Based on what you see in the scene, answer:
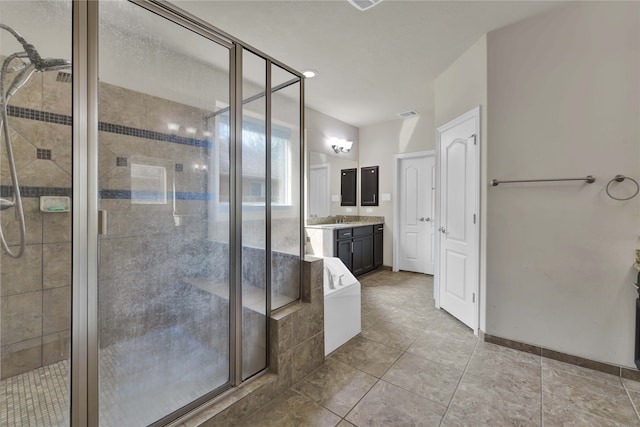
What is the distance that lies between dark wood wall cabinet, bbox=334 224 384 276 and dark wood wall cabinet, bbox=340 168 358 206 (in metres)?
0.70

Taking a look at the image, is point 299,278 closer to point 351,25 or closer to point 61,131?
point 61,131

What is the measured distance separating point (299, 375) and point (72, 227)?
1547mm

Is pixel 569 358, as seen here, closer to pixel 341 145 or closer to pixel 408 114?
pixel 408 114

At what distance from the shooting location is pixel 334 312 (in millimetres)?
2283

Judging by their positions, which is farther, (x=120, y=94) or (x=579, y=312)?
(x=579, y=312)

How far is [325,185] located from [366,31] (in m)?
2.55

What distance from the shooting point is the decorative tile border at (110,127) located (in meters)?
1.04

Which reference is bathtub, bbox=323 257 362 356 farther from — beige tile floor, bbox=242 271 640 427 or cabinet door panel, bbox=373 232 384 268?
cabinet door panel, bbox=373 232 384 268

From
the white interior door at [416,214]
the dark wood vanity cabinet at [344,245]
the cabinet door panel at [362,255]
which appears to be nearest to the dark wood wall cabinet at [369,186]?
the white interior door at [416,214]

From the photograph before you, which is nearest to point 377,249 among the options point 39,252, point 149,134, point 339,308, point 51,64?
point 339,308

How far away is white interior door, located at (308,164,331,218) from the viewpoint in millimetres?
4309

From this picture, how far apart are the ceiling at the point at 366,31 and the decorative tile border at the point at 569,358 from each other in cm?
263

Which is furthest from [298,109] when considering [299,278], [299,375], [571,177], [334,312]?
[571,177]

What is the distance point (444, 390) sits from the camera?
70.3 inches
